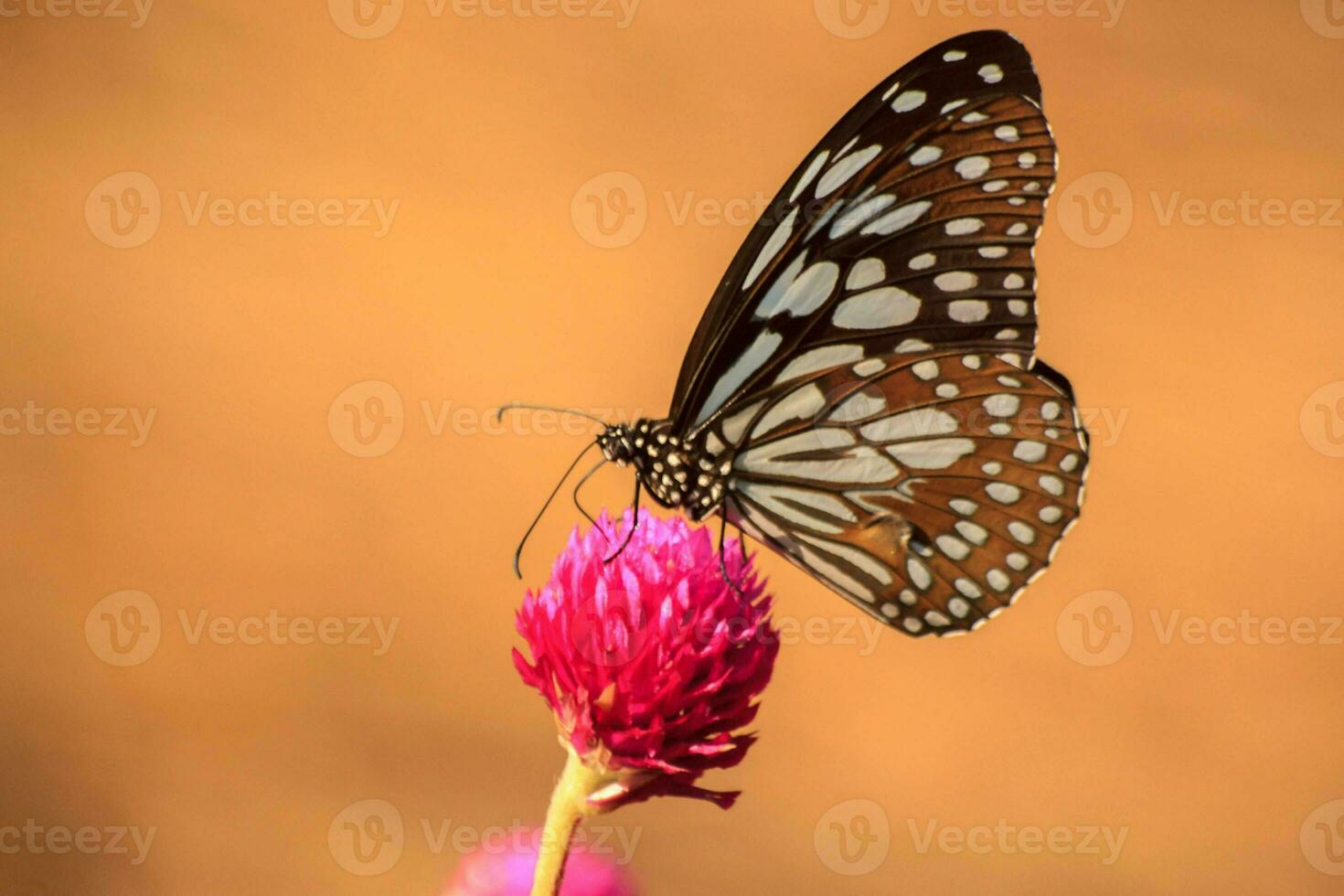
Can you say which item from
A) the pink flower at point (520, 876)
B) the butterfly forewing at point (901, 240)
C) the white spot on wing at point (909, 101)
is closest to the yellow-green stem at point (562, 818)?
the pink flower at point (520, 876)

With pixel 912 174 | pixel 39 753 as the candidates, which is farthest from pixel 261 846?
pixel 912 174

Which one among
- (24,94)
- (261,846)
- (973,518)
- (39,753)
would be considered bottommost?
(261,846)

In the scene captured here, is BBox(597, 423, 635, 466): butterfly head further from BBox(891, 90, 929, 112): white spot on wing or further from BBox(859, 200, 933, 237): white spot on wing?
BBox(891, 90, 929, 112): white spot on wing

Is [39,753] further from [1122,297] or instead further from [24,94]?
[1122,297]

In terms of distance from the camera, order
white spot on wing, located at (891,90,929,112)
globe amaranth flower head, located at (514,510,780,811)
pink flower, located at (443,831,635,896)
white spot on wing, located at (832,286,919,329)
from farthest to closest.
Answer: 1. white spot on wing, located at (832,286,919,329)
2. white spot on wing, located at (891,90,929,112)
3. pink flower, located at (443,831,635,896)
4. globe amaranth flower head, located at (514,510,780,811)

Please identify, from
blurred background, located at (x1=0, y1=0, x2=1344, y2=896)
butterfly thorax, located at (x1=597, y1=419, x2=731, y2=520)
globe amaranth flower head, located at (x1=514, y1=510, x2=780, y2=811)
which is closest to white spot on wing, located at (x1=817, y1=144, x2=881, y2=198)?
butterfly thorax, located at (x1=597, y1=419, x2=731, y2=520)

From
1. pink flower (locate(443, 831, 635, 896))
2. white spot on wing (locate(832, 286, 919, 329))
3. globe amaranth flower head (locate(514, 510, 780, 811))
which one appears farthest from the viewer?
white spot on wing (locate(832, 286, 919, 329))

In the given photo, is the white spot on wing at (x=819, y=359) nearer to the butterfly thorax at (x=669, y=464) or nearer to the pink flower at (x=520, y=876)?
the butterfly thorax at (x=669, y=464)
